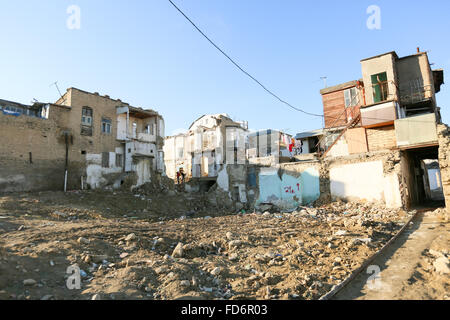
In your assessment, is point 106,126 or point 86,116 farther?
point 106,126

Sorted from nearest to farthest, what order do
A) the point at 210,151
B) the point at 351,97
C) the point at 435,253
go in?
the point at 435,253
the point at 351,97
the point at 210,151

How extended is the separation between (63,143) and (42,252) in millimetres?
15914

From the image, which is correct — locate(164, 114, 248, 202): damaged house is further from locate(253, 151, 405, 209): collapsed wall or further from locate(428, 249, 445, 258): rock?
locate(428, 249, 445, 258): rock

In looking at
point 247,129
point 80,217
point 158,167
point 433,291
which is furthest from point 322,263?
point 247,129

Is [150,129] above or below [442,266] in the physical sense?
above

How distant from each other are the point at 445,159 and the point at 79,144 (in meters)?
22.3

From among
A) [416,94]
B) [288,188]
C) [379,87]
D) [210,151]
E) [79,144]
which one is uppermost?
[379,87]

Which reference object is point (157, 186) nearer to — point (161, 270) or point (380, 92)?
point (380, 92)

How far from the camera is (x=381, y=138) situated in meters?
15.1

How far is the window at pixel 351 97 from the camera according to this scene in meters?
20.2

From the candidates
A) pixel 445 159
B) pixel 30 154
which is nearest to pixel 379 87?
pixel 445 159

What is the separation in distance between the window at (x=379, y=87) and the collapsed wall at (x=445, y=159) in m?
4.59

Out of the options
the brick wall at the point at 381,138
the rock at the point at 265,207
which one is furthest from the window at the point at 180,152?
the brick wall at the point at 381,138

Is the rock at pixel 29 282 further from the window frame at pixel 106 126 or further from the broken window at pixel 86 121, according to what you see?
the window frame at pixel 106 126
